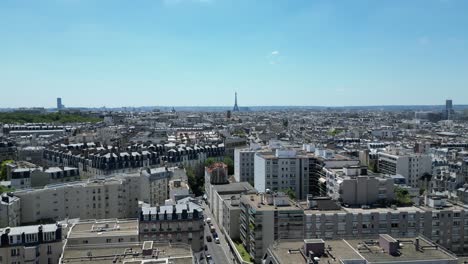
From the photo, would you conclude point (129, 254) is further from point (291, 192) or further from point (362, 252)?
A: point (291, 192)

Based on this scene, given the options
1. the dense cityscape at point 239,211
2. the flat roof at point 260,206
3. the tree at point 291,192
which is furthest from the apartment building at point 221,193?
the flat roof at point 260,206

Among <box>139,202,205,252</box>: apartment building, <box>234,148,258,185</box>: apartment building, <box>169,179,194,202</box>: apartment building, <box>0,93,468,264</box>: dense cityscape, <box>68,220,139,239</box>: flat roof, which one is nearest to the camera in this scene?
<box>0,93,468,264</box>: dense cityscape

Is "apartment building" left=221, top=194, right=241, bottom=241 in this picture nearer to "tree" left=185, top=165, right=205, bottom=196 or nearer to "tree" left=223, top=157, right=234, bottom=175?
"tree" left=185, top=165, right=205, bottom=196

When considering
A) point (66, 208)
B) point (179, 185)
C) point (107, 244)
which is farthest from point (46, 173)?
point (107, 244)

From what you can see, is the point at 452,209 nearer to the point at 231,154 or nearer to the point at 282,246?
the point at 282,246

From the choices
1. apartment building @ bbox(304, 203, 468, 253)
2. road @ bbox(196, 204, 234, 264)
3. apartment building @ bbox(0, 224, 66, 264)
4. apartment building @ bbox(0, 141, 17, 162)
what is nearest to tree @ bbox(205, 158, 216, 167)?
road @ bbox(196, 204, 234, 264)

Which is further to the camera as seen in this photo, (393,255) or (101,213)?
(101,213)
